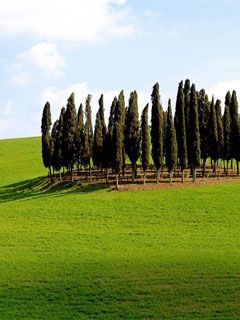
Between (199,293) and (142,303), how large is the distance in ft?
11.5

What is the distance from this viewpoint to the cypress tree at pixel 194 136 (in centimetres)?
7119

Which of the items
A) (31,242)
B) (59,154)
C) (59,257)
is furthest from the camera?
(59,154)

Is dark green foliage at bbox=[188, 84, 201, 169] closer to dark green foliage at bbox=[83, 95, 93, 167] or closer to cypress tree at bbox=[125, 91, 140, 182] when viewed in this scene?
cypress tree at bbox=[125, 91, 140, 182]

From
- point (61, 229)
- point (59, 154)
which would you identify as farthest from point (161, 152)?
point (61, 229)

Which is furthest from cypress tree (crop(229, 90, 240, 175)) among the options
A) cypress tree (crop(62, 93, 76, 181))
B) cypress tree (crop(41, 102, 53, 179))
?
cypress tree (crop(41, 102, 53, 179))

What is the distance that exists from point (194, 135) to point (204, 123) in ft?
22.0

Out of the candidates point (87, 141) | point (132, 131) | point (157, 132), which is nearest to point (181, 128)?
point (157, 132)

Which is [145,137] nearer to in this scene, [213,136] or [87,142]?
[87,142]

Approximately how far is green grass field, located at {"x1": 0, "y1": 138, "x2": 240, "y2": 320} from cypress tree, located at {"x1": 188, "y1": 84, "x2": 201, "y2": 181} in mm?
5979

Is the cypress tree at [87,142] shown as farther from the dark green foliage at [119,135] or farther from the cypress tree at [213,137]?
the cypress tree at [213,137]

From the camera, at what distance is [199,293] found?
3219 cm

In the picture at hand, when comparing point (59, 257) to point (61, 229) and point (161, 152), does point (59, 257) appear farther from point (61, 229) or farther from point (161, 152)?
point (161, 152)

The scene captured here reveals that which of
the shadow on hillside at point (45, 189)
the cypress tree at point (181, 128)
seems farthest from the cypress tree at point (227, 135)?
the shadow on hillside at point (45, 189)

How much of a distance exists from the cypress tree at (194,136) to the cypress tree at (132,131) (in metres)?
6.74
